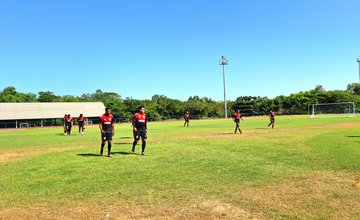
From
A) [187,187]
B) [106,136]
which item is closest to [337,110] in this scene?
[106,136]

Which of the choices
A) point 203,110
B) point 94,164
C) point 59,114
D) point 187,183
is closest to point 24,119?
point 59,114

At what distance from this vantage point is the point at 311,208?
5.80 meters

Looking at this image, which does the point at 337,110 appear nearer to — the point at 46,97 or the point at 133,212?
the point at 133,212

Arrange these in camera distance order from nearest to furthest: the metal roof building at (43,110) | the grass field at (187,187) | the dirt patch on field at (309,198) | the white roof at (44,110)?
the dirt patch on field at (309,198), the grass field at (187,187), the metal roof building at (43,110), the white roof at (44,110)

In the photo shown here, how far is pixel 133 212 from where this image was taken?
232 inches

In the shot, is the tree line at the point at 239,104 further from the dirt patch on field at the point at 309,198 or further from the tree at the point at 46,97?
the dirt patch on field at the point at 309,198

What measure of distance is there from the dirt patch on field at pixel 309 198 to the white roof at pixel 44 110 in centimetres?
6972

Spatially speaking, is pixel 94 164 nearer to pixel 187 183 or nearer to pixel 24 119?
pixel 187 183

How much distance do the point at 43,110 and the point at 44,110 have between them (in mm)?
214

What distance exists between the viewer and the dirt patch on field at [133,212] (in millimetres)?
→ 5637

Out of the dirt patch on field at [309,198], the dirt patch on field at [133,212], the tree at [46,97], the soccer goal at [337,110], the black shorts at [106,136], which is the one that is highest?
the tree at [46,97]

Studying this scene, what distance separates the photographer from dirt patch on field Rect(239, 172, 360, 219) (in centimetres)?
554

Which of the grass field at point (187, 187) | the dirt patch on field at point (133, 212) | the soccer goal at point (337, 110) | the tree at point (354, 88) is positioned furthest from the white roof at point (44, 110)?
the tree at point (354, 88)

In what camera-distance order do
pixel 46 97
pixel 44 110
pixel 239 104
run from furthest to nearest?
pixel 46 97
pixel 239 104
pixel 44 110
